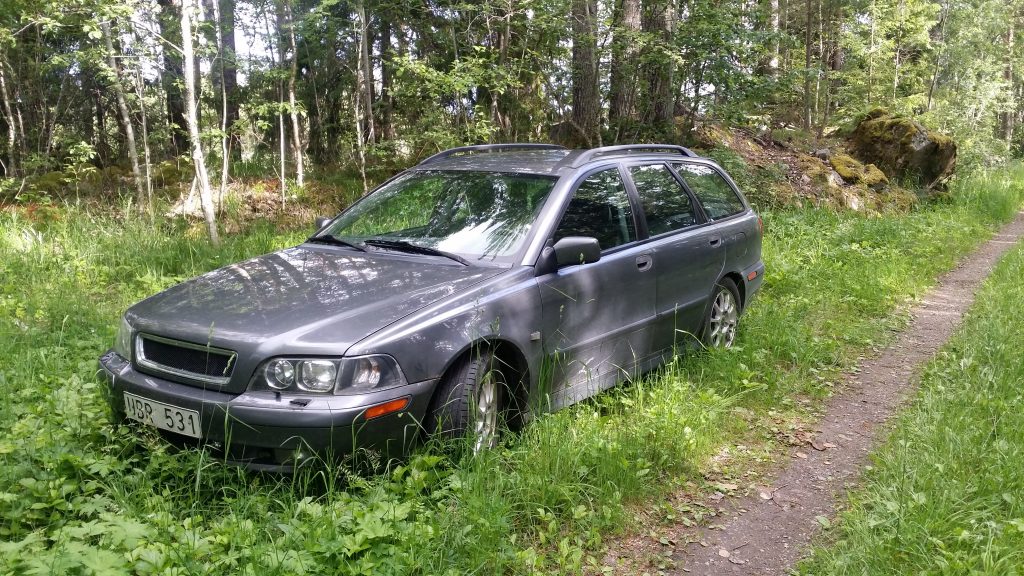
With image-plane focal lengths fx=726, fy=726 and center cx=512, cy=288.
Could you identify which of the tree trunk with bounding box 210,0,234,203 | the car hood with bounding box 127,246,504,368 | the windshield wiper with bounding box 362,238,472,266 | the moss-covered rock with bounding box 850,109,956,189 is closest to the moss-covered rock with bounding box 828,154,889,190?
the moss-covered rock with bounding box 850,109,956,189

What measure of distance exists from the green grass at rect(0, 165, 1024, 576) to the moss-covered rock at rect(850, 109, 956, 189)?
953 centimetres

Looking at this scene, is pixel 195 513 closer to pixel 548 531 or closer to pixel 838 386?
pixel 548 531

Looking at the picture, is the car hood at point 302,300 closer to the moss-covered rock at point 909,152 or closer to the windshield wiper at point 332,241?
the windshield wiper at point 332,241

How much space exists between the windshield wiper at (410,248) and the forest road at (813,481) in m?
1.83

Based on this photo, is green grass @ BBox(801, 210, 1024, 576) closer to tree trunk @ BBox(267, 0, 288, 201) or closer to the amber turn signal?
the amber turn signal

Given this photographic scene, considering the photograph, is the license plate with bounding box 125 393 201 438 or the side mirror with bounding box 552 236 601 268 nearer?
the license plate with bounding box 125 393 201 438

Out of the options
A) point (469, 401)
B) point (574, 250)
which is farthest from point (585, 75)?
point (469, 401)

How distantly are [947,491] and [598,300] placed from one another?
1.93 meters

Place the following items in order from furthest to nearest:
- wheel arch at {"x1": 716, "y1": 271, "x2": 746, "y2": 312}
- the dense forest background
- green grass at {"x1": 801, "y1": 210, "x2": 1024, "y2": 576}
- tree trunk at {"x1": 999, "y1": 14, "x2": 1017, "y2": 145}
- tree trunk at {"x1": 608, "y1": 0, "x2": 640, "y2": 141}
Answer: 1. tree trunk at {"x1": 999, "y1": 14, "x2": 1017, "y2": 145}
2. tree trunk at {"x1": 608, "y1": 0, "x2": 640, "y2": 141}
3. the dense forest background
4. wheel arch at {"x1": 716, "y1": 271, "x2": 746, "y2": 312}
5. green grass at {"x1": 801, "y1": 210, "x2": 1024, "y2": 576}

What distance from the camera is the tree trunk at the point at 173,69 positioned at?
10.1 m

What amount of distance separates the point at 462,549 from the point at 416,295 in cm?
117

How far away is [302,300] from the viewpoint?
3436 millimetres

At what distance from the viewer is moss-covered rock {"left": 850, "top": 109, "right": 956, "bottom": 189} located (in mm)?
14094

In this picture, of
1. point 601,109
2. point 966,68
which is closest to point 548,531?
point 601,109
